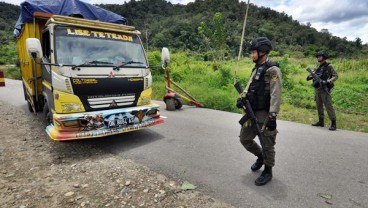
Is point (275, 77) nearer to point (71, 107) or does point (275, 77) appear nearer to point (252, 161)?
point (252, 161)

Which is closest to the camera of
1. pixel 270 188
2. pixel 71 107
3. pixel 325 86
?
pixel 270 188

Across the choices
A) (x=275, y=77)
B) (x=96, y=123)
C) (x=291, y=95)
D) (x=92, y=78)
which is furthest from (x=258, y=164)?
(x=291, y=95)

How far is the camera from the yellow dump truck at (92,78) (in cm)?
458

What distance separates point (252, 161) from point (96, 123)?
274cm

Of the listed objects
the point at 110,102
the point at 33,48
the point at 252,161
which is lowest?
the point at 252,161

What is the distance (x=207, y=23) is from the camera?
40.5 meters

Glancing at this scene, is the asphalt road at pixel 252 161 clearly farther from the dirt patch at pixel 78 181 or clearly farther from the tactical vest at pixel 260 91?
the tactical vest at pixel 260 91

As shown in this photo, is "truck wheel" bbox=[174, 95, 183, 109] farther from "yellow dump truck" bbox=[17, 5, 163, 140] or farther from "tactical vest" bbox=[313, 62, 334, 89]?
"tactical vest" bbox=[313, 62, 334, 89]

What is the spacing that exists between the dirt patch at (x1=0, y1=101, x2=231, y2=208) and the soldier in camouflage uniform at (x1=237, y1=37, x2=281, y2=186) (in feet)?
3.17

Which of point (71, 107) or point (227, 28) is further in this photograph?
point (227, 28)

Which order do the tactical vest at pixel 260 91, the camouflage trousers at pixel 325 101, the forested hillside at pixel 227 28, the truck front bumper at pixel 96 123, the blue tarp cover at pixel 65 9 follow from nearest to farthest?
the tactical vest at pixel 260 91, the truck front bumper at pixel 96 123, the blue tarp cover at pixel 65 9, the camouflage trousers at pixel 325 101, the forested hillside at pixel 227 28

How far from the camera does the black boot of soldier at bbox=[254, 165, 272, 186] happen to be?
138 inches

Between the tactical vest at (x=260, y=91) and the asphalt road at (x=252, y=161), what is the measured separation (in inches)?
41.3

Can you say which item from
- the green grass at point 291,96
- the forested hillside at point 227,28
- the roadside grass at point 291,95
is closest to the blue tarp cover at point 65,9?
the roadside grass at point 291,95
